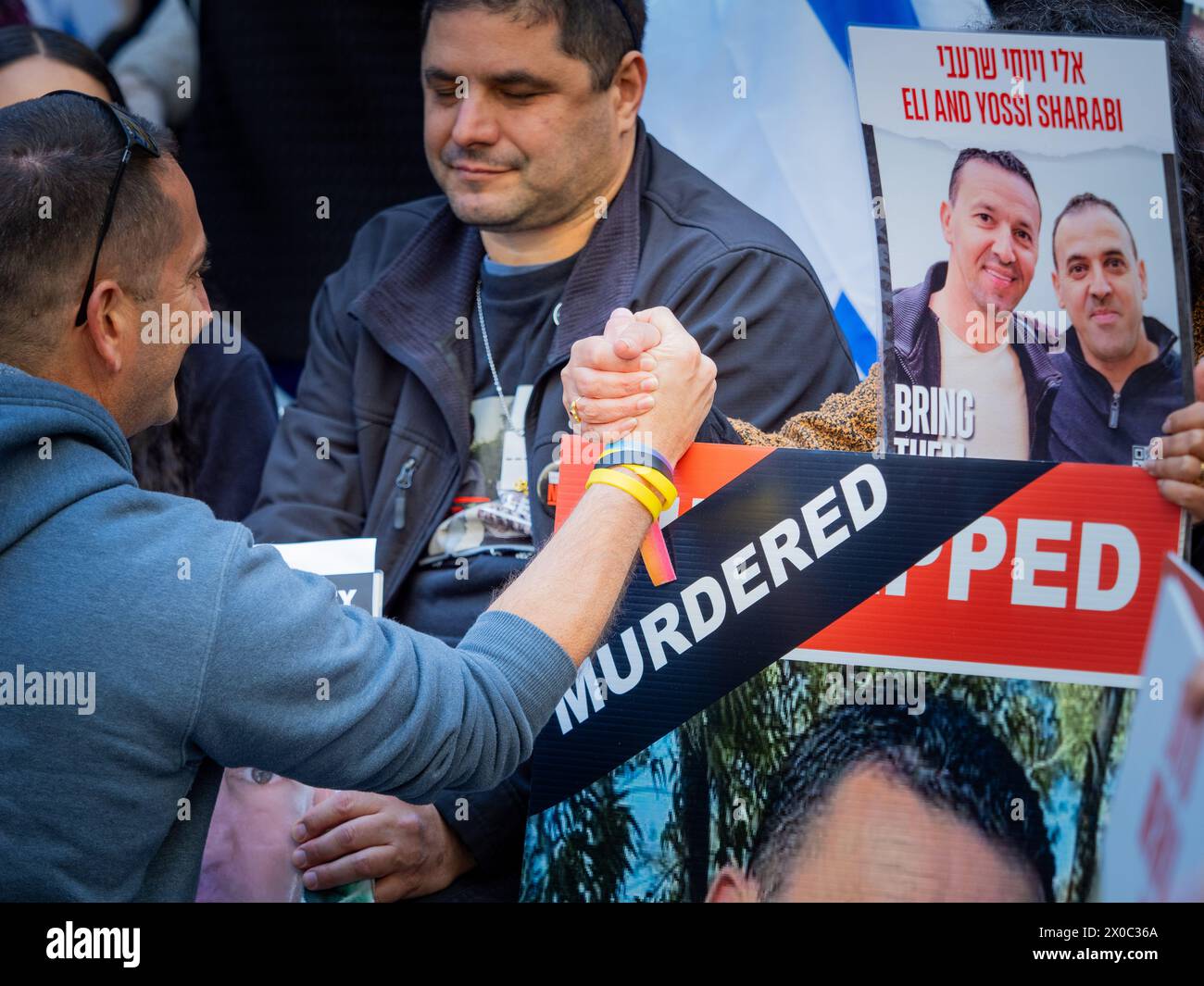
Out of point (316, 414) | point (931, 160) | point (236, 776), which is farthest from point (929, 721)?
point (316, 414)

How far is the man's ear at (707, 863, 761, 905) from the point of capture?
176 cm

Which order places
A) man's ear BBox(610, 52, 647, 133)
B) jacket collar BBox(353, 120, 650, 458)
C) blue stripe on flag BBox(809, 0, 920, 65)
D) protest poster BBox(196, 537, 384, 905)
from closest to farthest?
1. protest poster BBox(196, 537, 384, 905)
2. jacket collar BBox(353, 120, 650, 458)
3. man's ear BBox(610, 52, 647, 133)
4. blue stripe on flag BBox(809, 0, 920, 65)

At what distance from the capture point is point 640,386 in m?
1.68

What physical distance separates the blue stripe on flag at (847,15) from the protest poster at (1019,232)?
464 millimetres

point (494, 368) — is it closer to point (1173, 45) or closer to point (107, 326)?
point (107, 326)

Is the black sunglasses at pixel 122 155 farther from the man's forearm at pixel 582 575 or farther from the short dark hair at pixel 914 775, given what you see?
the short dark hair at pixel 914 775

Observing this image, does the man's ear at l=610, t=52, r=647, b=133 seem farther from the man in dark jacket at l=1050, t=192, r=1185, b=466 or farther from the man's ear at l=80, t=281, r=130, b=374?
the man's ear at l=80, t=281, r=130, b=374

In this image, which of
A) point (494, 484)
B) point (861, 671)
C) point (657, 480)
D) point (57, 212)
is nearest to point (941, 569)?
point (861, 671)

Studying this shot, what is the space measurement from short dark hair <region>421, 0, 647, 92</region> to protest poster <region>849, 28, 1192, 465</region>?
46cm

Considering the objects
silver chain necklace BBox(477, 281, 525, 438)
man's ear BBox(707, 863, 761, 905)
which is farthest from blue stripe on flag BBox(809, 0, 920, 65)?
man's ear BBox(707, 863, 761, 905)

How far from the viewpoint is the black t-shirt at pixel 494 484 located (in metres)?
2.08

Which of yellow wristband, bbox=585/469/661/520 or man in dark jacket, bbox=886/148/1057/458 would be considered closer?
yellow wristband, bbox=585/469/661/520

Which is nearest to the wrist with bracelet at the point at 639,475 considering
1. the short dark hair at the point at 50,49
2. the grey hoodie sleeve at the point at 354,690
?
the grey hoodie sleeve at the point at 354,690
